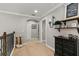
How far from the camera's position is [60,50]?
13.4 feet

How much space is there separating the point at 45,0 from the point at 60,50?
3036mm

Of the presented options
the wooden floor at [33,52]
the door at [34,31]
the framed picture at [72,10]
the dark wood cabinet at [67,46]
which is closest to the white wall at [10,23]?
the wooden floor at [33,52]

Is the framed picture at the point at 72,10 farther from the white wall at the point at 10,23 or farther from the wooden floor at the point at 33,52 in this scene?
the white wall at the point at 10,23

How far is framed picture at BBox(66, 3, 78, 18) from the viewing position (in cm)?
384

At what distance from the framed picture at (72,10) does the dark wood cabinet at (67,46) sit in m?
0.94

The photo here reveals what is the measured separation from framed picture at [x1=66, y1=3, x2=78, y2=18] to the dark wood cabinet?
3.08 feet

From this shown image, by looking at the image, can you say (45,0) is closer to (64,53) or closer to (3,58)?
(3,58)

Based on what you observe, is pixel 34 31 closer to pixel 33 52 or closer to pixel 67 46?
pixel 33 52

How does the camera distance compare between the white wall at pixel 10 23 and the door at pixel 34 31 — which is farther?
the door at pixel 34 31

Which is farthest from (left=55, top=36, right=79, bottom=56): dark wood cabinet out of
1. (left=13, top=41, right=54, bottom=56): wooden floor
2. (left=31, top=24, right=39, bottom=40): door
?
(left=31, top=24, right=39, bottom=40): door

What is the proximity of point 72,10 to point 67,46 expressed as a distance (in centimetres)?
135

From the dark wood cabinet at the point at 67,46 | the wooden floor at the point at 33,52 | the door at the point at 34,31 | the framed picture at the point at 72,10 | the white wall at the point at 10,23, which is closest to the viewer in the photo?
the dark wood cabinet at the point at 67,46

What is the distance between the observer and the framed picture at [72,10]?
384 centimetres

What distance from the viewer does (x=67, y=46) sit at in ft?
11.7
